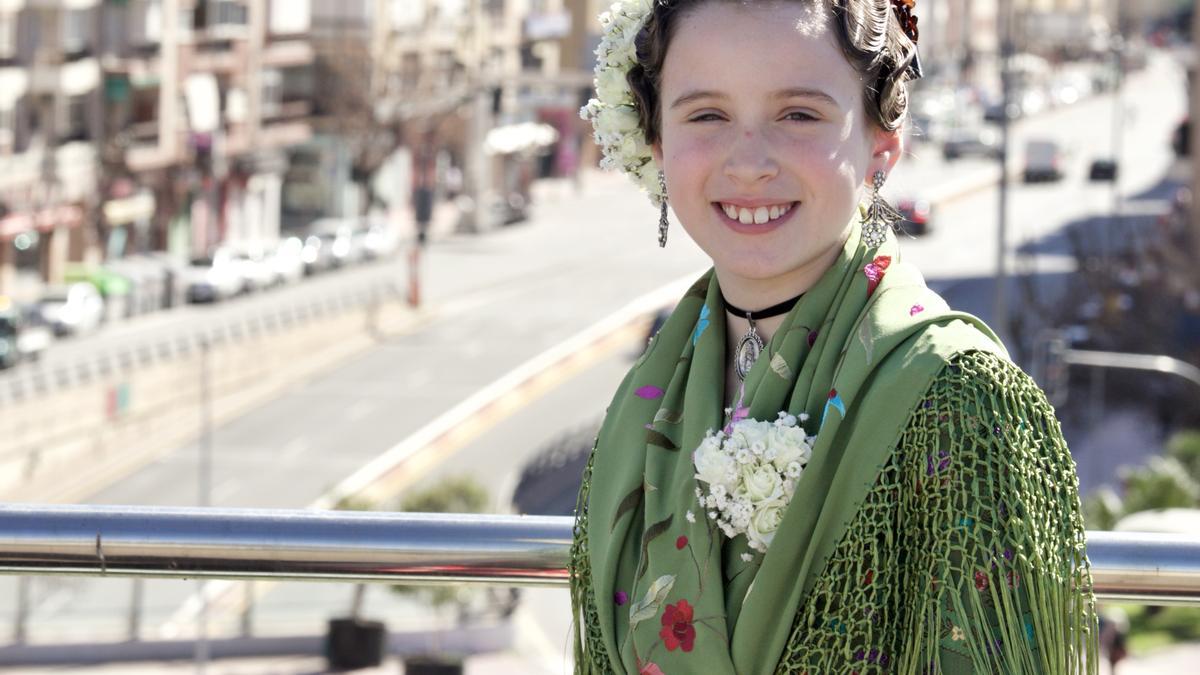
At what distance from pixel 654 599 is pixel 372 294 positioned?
4598 centimetres

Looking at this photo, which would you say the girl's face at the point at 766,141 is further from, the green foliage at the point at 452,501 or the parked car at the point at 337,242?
the parked car at the point at 337,242

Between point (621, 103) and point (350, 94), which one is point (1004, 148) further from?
point (621, 103)

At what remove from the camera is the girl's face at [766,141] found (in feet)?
10.4

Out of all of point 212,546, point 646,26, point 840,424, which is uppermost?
point 646,26

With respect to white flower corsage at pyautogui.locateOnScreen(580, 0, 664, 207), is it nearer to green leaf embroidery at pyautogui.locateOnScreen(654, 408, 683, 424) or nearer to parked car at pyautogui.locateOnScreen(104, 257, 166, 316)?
green leaf embroidery at pyautogui.locateOnScreen(654, 408, 683, 424)

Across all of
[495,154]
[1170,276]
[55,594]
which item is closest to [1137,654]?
[55,594]

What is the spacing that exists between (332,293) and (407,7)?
16276 mm

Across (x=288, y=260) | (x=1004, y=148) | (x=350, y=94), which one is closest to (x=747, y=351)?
(x=1004, y=148)

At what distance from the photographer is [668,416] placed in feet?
11.0

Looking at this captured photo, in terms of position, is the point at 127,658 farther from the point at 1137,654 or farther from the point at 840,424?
the point at 840,424

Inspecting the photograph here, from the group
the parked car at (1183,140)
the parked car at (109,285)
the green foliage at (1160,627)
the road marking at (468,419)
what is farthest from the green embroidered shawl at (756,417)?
the parked car at (1183,140)

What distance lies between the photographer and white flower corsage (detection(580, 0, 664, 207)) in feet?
11.3

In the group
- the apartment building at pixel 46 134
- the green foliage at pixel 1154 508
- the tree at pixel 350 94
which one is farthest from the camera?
the tree at pixel 350 94

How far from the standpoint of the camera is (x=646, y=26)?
336 centimetres
